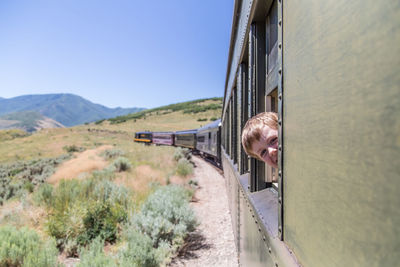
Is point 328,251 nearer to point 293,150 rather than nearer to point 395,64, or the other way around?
point 293,150

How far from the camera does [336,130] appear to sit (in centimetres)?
71

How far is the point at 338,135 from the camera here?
698 millimetres

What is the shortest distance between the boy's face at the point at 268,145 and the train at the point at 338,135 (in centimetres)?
27

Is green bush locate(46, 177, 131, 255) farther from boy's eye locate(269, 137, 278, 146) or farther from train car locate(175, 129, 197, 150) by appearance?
train car locate(175, 129, 197, 150)

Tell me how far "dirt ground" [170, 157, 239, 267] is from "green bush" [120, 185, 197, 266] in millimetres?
279

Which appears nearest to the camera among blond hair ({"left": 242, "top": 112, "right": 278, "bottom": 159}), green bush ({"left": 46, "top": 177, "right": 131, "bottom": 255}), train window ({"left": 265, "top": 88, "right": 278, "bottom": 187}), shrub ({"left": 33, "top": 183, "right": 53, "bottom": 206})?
blond hair ({"left": 242, "top": 112, "right": 278, "bottom": 159})

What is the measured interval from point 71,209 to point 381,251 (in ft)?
21.9

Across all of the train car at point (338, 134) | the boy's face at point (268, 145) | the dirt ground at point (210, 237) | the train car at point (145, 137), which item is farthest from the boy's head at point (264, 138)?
the train car at point (145, 137)

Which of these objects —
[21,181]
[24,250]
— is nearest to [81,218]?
[24,250]

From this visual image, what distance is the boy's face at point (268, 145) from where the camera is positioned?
1556mm

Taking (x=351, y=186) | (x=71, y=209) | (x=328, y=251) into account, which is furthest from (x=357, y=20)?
(x=71, y=209)

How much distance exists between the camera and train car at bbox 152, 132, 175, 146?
31484 mm

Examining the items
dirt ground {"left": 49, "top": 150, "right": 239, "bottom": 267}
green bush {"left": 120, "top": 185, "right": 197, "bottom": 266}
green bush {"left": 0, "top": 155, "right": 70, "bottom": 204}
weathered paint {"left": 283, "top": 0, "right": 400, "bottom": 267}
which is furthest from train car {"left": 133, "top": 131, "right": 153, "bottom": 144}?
weathered paint {"left": 283, "top": 0, "right": 400, "bottom": 267}

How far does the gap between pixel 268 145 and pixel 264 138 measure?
5cm
